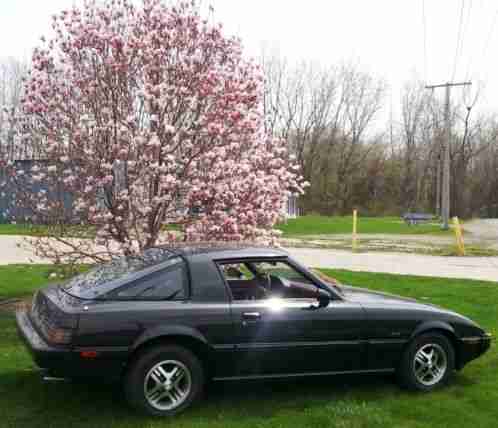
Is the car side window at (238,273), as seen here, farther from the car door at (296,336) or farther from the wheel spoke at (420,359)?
the wheel spoke at (420,359)

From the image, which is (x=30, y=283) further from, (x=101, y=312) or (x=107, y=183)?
(x=101, y=312)

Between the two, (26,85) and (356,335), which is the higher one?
(26,85)

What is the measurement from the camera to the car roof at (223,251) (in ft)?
16.3

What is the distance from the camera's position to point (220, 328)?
4605 millimetres

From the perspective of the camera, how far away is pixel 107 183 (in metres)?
8.05

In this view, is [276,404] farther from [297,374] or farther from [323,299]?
[323,299]

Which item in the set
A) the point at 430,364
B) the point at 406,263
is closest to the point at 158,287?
the point at 430,364

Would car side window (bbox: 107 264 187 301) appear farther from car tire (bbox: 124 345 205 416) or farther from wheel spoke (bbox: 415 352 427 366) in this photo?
wheel spoke (bbox: 415 352 427 366)

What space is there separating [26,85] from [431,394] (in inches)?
253

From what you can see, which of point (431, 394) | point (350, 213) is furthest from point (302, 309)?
point (350, 213)

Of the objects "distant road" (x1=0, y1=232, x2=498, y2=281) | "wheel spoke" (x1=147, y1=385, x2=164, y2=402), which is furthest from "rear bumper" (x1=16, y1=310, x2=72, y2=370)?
"distant road" (x1=0, y1=232, x2=498, y2=281)

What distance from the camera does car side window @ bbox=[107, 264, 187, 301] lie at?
4.55m

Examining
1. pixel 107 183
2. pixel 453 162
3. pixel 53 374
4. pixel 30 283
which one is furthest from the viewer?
pixel 453 162

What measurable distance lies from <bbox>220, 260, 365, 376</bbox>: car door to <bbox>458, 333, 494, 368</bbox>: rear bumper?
3.60 feet
